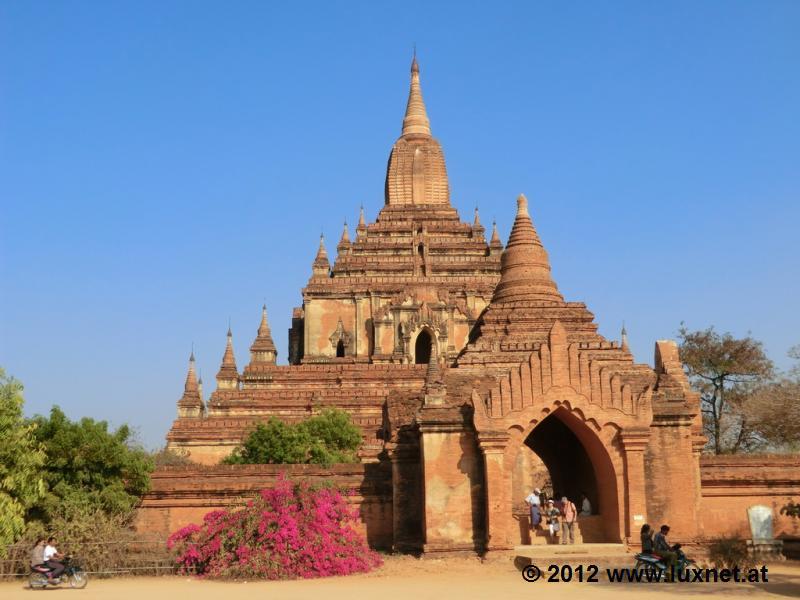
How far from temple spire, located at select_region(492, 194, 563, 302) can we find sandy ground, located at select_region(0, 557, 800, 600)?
1218cm

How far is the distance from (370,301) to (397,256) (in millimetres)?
3212

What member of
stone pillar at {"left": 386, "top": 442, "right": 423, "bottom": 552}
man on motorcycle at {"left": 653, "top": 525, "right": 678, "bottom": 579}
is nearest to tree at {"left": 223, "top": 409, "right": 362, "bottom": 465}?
stone pillar at {"left": 386, "top": 442, "right": 423, "bottom": 552}

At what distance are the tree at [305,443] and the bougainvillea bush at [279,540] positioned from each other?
398 inches

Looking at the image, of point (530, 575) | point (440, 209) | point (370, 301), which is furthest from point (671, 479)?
point (440, 209)

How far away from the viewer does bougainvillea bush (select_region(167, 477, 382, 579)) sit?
1827 cm

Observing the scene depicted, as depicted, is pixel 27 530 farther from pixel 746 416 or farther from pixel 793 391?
pixel 746 416

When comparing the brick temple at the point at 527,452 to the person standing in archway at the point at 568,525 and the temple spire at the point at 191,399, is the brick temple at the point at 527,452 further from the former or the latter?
the temple spire at the point at 191,399

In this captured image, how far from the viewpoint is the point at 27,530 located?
19.1m

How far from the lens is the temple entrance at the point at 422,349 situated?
157 feet

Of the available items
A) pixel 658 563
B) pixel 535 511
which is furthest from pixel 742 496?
pixel 658 563

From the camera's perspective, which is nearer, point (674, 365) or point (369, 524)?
point (369, 524)

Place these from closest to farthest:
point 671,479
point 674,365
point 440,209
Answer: point 671,479
point 674,365
point 440,209

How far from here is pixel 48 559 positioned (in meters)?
17.4

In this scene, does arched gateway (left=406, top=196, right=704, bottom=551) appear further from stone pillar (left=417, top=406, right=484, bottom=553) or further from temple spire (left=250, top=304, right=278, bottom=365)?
temple spire (left=250, top=304, right=278, bottom=365)
